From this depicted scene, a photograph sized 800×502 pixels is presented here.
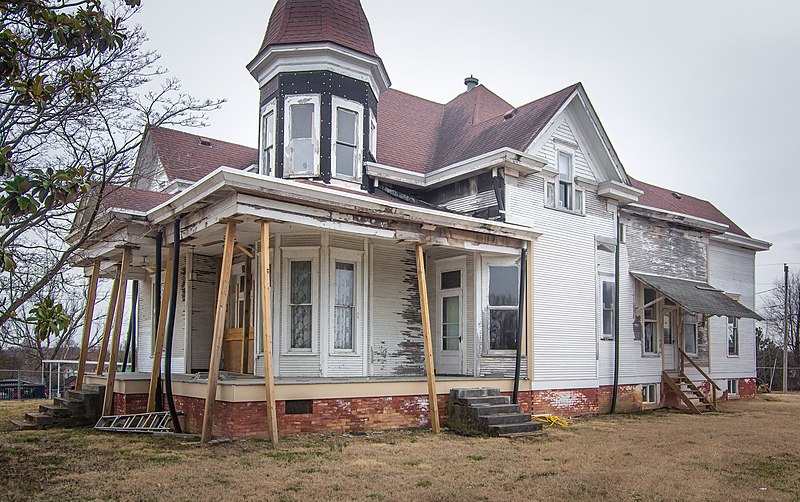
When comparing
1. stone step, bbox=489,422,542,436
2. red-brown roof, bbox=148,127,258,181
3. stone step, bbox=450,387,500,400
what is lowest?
stone step, bbox=489,422,542,436

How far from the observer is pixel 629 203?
19156mm

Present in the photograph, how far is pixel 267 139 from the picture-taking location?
54.5 feet

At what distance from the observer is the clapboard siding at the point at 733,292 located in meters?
22.8

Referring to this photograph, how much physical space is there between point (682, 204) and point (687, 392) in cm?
786

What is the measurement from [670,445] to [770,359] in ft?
132

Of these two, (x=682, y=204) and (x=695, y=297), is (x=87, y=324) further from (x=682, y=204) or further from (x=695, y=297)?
(x=682, y=204)

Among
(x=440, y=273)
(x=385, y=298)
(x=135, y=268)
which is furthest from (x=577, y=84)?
(x=135, y=268)

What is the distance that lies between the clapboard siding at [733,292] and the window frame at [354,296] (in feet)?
44.2

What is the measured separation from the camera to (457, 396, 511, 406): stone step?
13.5 m

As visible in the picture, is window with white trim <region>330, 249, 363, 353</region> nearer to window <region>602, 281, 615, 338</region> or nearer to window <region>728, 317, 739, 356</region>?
window <region>602, 281, 615, 338</region>

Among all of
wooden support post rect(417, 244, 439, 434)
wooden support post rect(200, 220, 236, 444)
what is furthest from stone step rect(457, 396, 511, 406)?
wooden support post rect(200, 220, 236, 444)

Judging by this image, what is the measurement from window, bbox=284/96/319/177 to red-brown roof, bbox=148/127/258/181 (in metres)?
4.29

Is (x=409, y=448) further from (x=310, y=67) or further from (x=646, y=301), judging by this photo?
(x=646, y=301)

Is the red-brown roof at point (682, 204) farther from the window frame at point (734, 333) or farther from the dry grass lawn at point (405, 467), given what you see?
the dry grass lawn at point (405, 467)
